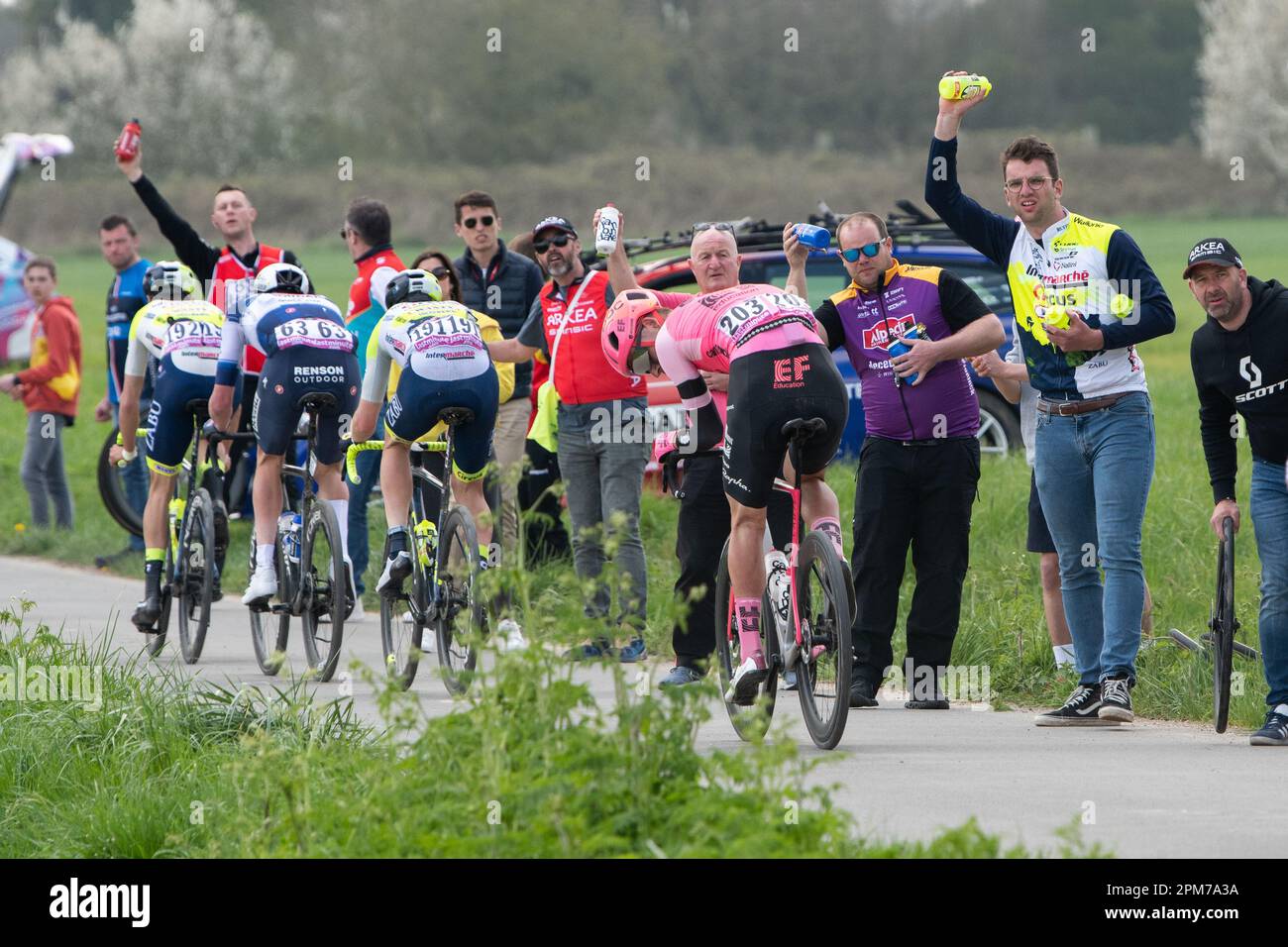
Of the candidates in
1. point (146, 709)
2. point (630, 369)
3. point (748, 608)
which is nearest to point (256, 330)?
point (630, 369)

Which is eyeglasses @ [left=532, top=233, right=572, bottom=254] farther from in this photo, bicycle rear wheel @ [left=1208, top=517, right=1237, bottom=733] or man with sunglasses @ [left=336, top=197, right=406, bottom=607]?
bicycle rear wheel @ [left=1208, top=517, right=1237, bottom=733]

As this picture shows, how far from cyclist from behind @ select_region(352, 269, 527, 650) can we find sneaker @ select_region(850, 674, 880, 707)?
1.53 meters

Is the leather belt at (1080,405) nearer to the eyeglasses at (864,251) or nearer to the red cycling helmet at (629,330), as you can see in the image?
the eyeglasses at (864,251)

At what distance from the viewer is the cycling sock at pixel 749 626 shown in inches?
315

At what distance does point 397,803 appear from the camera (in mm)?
5707

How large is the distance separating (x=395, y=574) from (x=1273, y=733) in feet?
13.2

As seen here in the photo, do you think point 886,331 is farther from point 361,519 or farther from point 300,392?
point 361,519

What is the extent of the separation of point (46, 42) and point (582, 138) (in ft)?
68.6

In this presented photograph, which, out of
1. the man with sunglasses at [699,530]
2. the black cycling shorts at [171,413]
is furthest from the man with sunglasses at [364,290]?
the man with sunglasses at [699,530]

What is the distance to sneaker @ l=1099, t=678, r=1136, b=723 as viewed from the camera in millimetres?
8531

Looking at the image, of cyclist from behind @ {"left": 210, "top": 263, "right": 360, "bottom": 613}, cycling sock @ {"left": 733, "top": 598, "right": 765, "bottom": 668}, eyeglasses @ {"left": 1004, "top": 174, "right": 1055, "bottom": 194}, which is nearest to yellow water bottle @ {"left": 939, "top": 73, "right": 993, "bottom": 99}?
eyeglasses @ {"left": 1004, "top": 174, "right": 1055, "bottom": 194}
